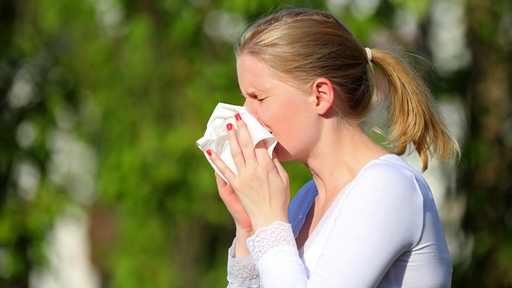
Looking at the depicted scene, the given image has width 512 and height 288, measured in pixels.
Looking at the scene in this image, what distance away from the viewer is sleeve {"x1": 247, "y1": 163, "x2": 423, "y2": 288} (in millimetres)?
1830

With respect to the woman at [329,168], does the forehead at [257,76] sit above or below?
above

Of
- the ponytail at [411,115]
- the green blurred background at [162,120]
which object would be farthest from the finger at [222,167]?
the green blurred background at [162,120]

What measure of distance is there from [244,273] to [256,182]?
0.26 metres

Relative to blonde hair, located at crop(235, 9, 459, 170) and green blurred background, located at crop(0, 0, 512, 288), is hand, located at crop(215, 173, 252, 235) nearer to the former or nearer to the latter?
blonde hair, located at crop(235, 9, 459, 170)

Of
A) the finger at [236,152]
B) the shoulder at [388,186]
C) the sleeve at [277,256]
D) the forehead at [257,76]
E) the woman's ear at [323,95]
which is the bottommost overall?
the sleeve at [277,256]

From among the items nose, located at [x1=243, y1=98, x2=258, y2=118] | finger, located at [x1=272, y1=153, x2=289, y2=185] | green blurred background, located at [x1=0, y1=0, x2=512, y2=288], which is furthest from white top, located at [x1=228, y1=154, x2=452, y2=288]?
green blurred background, located at [x1=0, y1=0, x2=512, y2=288]

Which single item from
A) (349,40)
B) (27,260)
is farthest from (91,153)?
(349,40)

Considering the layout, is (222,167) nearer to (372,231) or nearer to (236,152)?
(236,152)

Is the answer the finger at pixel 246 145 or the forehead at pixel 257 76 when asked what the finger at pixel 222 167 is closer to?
the finger at pixel 246 145

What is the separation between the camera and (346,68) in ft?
6.86

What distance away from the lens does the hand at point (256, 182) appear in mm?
1981

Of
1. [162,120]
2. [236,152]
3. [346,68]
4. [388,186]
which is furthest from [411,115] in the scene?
[162,120]

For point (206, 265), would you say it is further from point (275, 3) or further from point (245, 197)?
point (245, 197)

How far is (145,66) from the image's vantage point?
19.4ft
